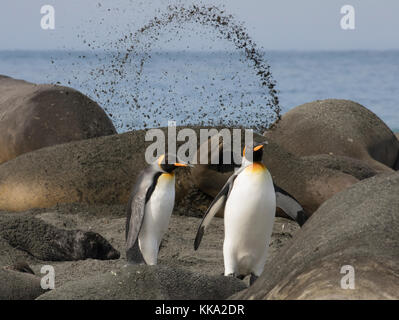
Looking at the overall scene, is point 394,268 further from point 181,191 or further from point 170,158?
point 181,191

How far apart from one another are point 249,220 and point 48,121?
4.32 metres

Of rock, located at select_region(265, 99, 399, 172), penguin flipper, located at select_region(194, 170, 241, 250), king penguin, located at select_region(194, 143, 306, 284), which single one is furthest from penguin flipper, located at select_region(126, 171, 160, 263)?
rock, located at select_region(265, 99, 399, 172)

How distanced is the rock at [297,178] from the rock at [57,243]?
146 cm

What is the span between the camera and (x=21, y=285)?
11.8ft

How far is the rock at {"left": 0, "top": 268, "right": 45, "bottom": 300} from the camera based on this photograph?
11.5 feet

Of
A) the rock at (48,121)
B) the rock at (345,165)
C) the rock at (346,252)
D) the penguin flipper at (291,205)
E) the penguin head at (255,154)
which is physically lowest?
the rock at (345,165)

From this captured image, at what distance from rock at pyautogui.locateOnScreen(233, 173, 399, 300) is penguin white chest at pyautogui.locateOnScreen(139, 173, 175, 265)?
6.60 feet

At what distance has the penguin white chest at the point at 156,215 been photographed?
183 inches

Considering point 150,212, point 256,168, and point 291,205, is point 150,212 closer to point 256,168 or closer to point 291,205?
point 256,168

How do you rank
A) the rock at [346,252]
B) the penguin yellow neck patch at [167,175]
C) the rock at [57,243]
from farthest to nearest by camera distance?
the rock at [57,243] → the penguin yellow neck patch at [167,175] → the rock at [346,252]

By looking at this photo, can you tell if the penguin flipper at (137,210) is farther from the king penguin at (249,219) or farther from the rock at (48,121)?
→ the rock at (48,121)

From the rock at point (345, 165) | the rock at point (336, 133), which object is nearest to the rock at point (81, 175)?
the rock at point (345, 165)
